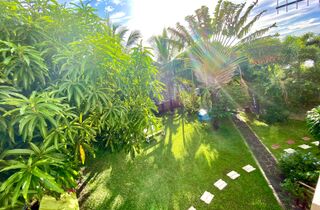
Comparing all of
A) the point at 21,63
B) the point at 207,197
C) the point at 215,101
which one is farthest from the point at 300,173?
the point at 21,63

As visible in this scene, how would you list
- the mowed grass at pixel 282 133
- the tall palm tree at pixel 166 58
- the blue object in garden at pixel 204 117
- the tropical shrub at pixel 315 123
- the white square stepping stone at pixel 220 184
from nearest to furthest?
the white square stepping stone at pixel 220 184
the tropical shrub at pixel 315 123
the mowed grass at pixel 282 133
the blue object in garden at pixel 204 117
the tall palm tree at pixel 166 58

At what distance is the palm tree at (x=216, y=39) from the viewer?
863 cm

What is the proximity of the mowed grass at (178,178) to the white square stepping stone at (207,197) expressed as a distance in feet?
0.35

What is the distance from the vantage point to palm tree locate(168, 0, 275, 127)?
8.63 metres

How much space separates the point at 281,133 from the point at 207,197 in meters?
5.98

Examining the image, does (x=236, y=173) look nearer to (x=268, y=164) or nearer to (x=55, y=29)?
(x=268, y=164)

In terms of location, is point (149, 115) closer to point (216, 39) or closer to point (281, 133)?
point (216, 39)

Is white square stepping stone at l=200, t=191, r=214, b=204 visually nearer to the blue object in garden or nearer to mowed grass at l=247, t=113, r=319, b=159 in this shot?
mowed grass at l=247, t=113, r=319, b=159

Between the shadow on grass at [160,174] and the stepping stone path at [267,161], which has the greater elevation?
the shadow on grass at [160,174]

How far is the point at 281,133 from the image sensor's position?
8.66 metres

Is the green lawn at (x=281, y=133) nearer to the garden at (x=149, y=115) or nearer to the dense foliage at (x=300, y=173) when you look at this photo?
the garden at (x=149, y=115)

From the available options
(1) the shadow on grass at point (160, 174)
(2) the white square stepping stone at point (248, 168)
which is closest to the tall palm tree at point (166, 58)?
(1) the shadow on grass at point (160, 174)

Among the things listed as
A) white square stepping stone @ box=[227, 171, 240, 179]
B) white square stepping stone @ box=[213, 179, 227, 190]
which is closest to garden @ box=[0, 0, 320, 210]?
white square stepping stone @ box=[227, 171, 240, 179]

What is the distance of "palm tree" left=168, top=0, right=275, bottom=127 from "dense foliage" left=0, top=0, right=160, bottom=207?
20.2ft
